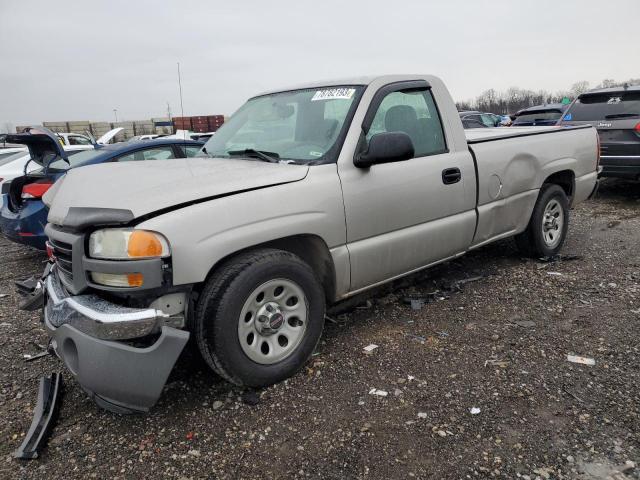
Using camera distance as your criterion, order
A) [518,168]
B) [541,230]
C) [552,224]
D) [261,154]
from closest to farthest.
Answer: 1. [261,154]
2. [518,168]
3. [541,230]
4. [552,224]

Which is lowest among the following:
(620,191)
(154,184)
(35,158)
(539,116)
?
(620,191)

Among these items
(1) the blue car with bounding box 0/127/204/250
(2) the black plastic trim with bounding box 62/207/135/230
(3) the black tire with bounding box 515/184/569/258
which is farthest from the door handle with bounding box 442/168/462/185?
(1) the blue car with bounding box 0/127/204/250

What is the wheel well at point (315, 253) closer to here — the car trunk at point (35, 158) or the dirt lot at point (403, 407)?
the dirt lot at point (403, 407)

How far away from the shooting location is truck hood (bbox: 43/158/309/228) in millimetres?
2460

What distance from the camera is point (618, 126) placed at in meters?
7.76

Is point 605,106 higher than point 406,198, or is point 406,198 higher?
point 605,106

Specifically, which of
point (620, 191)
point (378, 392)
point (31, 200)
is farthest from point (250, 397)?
point (620, 191)

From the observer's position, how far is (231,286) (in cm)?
256

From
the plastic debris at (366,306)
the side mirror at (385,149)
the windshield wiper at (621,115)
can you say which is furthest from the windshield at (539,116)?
the side mirror at (385,149)

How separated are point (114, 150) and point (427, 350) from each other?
470 centimetres

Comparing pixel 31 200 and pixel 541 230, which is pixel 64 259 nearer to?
pixel 31 200

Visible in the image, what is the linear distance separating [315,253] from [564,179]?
11.5 feet

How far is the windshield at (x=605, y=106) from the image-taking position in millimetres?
7854

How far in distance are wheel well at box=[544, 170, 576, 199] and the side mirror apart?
273cm
